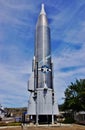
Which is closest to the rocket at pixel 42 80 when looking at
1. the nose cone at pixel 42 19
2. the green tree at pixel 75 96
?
the nose cone at pixel 42 19

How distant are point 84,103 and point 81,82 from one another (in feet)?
23.5

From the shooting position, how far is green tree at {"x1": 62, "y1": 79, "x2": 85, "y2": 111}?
193 ft

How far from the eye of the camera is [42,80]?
41.4m

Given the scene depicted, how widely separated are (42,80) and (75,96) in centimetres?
2295

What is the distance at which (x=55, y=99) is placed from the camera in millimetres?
41625

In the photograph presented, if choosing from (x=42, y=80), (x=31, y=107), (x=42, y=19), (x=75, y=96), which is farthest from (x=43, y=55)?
(x=75, y=96)

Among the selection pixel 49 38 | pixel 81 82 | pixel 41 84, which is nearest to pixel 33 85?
pixel 41 84

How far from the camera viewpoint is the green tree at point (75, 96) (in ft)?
193

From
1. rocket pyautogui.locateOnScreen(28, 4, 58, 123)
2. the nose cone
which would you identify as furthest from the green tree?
the nose cone

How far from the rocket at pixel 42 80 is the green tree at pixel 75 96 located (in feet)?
58.2

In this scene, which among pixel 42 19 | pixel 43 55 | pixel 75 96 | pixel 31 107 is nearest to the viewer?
pixel 31 107

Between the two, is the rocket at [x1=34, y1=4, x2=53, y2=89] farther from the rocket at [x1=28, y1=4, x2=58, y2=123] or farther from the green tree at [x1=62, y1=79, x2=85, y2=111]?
the green tree at [x1=62, y1=79, x2=85, y2=111]

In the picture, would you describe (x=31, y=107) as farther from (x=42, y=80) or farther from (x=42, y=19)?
(x=42, y=19)

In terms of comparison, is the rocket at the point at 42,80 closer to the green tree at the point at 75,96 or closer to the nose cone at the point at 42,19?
the nose cone at the point at 42,19
